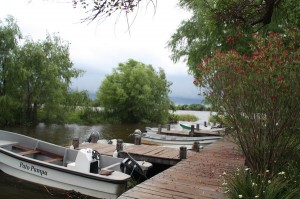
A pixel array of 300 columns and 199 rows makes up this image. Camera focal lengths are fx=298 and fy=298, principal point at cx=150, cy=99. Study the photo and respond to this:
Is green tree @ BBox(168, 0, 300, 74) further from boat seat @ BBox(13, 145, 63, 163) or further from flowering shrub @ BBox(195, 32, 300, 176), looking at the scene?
boat seat @ BBox(13, 145, 63, 163)

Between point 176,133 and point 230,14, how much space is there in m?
12.6

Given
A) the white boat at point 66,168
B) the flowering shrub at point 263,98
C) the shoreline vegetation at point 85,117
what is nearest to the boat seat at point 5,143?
the white boat at point 66,168

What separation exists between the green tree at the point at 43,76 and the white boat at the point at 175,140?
1501cm

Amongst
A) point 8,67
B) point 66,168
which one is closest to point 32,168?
point 66,168

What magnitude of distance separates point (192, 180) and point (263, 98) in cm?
292

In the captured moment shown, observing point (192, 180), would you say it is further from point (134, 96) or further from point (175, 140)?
point (134, 96)

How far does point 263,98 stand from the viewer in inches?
224

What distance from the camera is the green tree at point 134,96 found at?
41156mm

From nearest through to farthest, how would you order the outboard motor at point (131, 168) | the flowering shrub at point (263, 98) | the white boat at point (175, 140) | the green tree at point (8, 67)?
the flowering shrub at point (263, 98)
the outboard motor at point (131, 168)
the white boat at point (175, 140)
the green tree at point (8, 67)

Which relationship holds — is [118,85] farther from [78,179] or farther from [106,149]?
[78,179]

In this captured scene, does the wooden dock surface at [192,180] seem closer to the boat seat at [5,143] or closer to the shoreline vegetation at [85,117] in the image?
the boat seat at [5,143]

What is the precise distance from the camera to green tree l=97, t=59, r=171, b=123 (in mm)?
41156

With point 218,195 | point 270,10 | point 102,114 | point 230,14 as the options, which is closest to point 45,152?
point 218,195

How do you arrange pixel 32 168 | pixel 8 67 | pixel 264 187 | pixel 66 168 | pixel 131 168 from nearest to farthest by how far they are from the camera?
pixel 264 187
pixel 66 168
pixel 131 168
pixel 32 168
pixel 8 67
